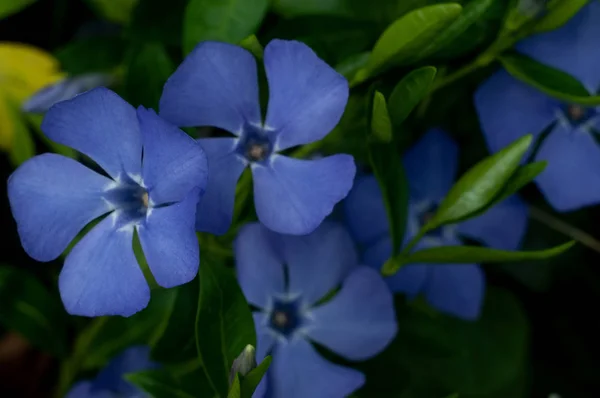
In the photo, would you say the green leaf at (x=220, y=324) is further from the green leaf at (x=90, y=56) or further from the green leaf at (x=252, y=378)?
the green leaf at (x=90, y=56)

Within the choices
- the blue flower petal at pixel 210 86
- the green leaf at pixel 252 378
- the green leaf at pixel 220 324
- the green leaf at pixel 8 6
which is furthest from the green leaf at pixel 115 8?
the green leaf at pixel 252 378

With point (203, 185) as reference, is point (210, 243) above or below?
below

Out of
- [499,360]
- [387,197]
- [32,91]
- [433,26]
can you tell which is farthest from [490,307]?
[32,91]

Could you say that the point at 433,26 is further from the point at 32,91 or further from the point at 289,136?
the point at 32,91

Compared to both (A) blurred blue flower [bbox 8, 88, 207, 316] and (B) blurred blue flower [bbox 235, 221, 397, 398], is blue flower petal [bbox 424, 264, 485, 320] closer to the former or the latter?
(B) blurred blue flower [bbox 235, 221, 397, 398]

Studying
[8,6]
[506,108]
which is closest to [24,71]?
[8,6]

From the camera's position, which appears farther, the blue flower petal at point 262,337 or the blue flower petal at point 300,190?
the blue flower petal at point 262,337

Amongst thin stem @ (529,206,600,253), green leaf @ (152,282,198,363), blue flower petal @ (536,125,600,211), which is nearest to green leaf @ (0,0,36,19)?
green leaf @ (152,282,198,363)
